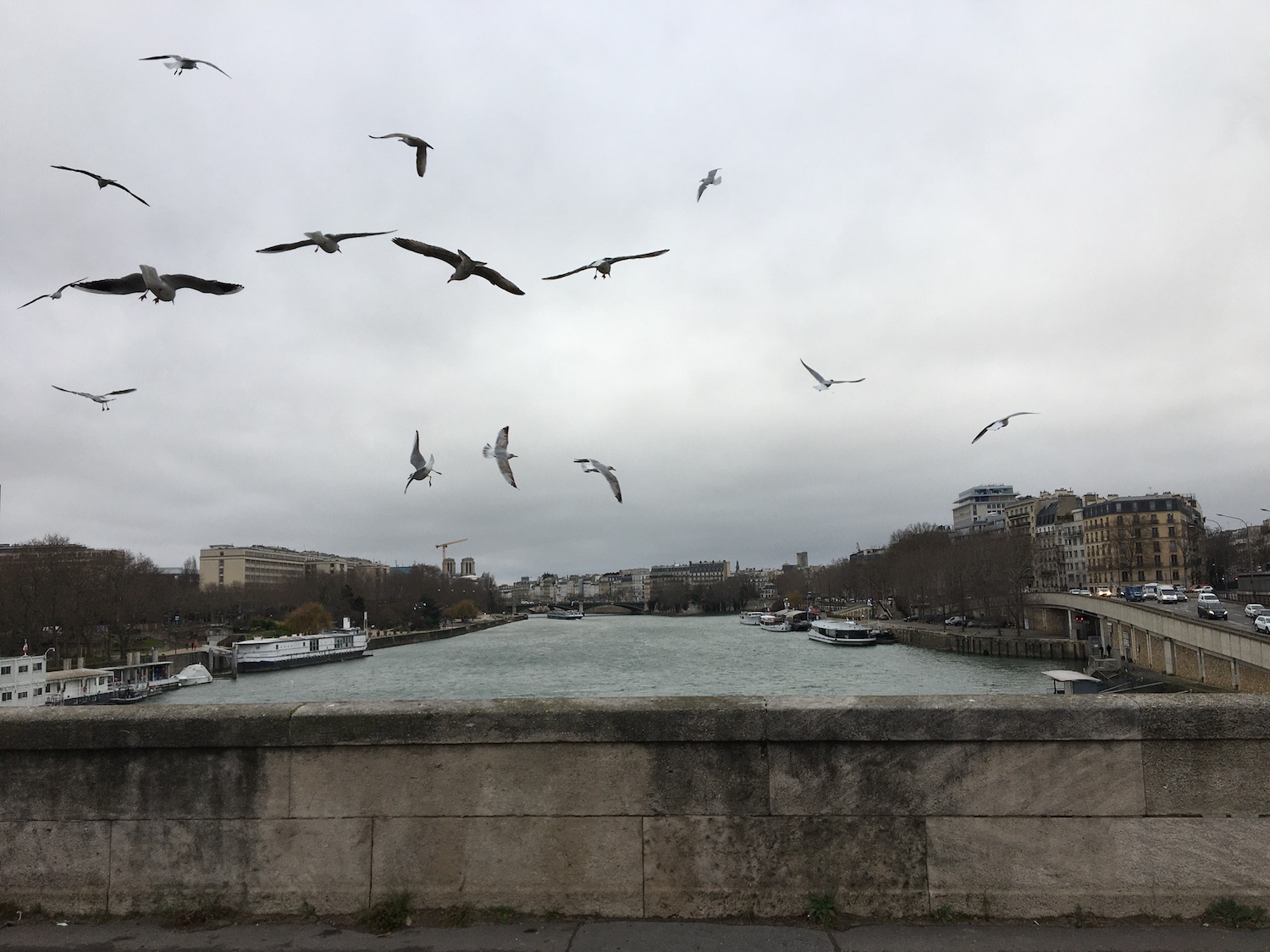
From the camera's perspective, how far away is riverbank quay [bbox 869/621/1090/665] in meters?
73.6

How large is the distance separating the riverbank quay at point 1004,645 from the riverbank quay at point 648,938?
256 ft

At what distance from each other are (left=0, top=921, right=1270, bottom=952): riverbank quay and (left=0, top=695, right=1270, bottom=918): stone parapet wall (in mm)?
140

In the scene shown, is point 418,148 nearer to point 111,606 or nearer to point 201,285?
point 201,285

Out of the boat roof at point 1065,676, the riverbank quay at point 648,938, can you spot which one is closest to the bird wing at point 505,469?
the riverbank quay at point 648,938

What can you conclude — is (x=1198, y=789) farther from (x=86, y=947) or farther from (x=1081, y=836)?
(x=86, y=947)

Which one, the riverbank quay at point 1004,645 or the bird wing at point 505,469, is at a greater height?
the bird wing at point 505,469

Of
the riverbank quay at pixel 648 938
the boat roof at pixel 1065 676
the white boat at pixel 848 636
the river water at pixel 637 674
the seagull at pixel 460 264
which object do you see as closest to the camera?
the riverbank quay at pixel 648 938

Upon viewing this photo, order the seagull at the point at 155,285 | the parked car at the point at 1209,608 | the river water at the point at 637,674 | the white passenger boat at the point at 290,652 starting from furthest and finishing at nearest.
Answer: the white passenger boat at the point at 290,652 → the parked car at the point at 1209,608 → the river water at the point at 637,674 → the seagull at the point at 155,285

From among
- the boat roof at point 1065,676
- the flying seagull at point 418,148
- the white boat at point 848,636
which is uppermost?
the flying seagull at point 418,148

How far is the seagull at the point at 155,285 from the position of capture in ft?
18.7

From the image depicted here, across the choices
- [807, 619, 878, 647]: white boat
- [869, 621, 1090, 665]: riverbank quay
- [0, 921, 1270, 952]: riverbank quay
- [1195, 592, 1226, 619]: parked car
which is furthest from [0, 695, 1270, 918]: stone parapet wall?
[807, 619, 878, 647]: white boat

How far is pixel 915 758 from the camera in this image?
13.5 ft

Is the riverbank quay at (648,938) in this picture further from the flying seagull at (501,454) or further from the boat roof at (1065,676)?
the boat roof at (1065,676)

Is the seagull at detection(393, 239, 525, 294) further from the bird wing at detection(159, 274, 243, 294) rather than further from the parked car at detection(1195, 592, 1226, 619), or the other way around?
the parked car at detection(1195, 592, 1226, 619)
